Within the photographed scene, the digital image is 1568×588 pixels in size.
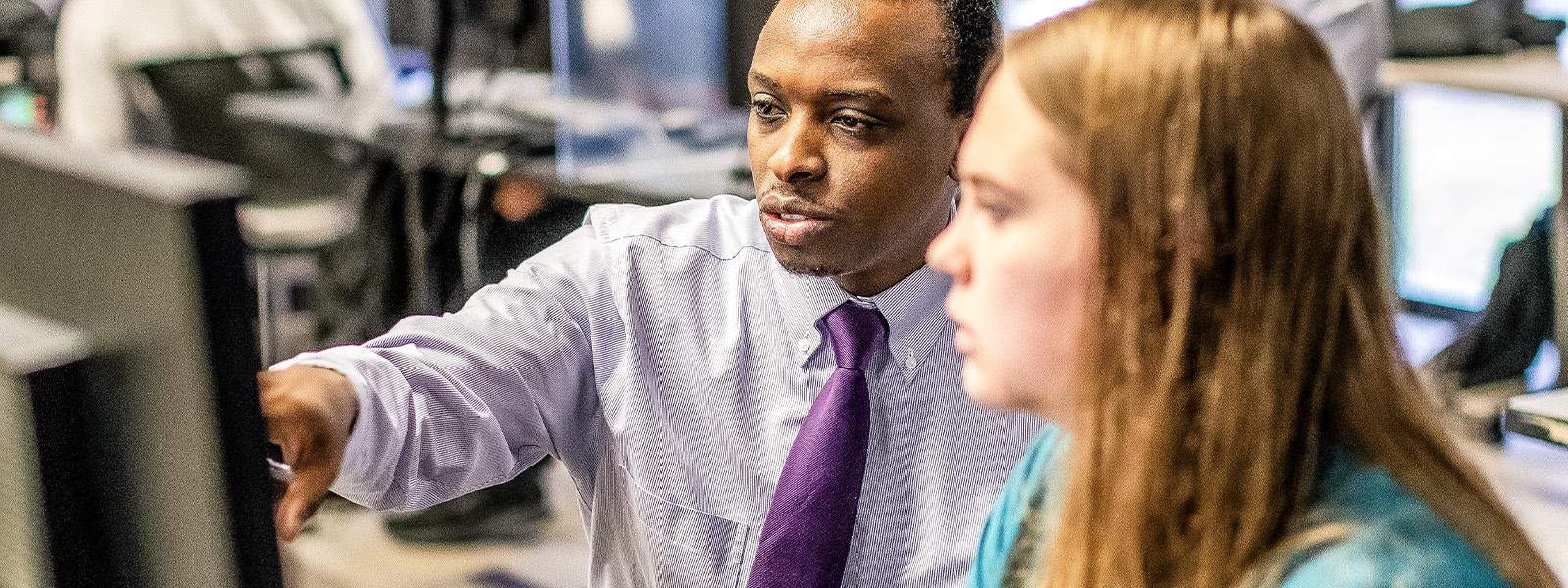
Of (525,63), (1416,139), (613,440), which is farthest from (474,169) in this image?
(1416,139)

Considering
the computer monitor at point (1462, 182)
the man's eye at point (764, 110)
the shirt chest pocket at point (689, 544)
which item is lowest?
the computer monitor at point (1462, 182)

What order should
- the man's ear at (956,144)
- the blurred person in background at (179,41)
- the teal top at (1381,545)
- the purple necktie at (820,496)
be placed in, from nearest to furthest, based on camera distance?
1. the teal top at (1381,545)
2. the purple necktie at (820,496)
3. the man's ear at (956,144)
4. the blurred person in background at (179,41)

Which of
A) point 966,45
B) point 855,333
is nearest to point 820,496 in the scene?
point 855,333

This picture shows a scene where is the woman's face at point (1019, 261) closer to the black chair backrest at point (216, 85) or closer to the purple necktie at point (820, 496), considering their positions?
the purple necktie at point (820, 496)

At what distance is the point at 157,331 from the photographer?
24.1 inches

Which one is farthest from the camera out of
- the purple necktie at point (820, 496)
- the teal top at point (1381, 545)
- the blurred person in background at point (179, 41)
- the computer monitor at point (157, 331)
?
the blurred person in background at point (179, 41)

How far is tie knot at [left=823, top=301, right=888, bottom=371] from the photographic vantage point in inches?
53.6

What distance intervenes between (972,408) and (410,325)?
466mm

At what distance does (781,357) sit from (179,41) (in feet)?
10.2

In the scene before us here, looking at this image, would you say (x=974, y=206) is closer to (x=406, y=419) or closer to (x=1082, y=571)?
(x=1082, y=571)

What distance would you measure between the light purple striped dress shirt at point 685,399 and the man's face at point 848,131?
54 mm

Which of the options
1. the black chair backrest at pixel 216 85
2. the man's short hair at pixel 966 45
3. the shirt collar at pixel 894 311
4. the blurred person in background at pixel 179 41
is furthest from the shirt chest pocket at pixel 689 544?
the black chair backrest at pixel 216 85

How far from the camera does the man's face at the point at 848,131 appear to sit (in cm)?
135

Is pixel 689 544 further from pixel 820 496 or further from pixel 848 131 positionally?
pixel 848 131
